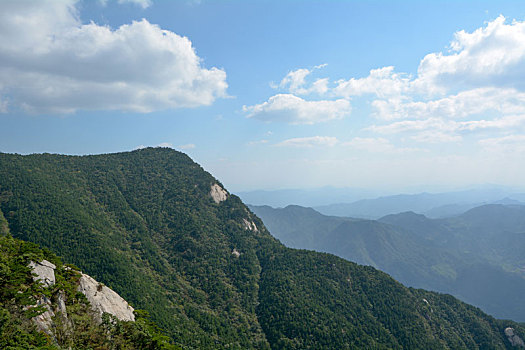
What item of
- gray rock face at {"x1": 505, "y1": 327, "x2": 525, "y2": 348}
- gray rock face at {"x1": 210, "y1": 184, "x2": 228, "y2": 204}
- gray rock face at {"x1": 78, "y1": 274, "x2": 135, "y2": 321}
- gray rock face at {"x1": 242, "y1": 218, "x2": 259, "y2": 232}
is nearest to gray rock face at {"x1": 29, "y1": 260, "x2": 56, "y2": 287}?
gray rock face at {"x1": 78, "y1": 274, "x2": 135, "y2": 321}

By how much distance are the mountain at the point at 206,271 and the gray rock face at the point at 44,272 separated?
175ft

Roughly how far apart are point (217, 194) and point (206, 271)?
232 feet

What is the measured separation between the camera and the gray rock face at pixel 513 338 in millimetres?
139100

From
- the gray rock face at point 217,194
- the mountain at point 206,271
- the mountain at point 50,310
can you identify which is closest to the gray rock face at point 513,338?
the mountain at point 206,271

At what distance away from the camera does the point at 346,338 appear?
112125mm

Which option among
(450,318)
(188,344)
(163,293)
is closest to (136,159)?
(163,293)

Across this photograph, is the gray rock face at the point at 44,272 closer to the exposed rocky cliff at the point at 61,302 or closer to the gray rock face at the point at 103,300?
the exposed rocky cliff at the point at 61,302

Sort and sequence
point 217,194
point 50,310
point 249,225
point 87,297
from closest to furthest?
point 50,310
point 87,297
point 249,225
point 217,194

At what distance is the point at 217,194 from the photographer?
193 metres

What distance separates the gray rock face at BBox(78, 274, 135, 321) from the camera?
143 feet

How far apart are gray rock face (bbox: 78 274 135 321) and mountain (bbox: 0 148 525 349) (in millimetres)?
42479

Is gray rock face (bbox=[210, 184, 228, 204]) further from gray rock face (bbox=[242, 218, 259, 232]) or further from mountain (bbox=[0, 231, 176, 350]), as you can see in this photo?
mountain (bbox=[0, 231, 176, 350])

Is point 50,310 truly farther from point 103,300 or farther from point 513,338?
point 513,338

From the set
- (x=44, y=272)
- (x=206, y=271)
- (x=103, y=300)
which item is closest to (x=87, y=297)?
(x=103, y=300)
